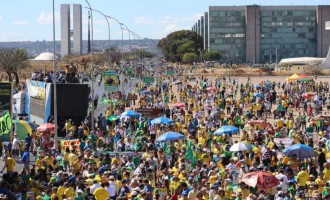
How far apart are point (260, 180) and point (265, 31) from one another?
467 feet

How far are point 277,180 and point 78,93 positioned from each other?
17.5 metres

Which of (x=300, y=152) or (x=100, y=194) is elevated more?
(x=300, y=152)

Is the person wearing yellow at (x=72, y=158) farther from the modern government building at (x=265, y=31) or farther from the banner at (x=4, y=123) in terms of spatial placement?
the modern government building at (x=265, y=31)

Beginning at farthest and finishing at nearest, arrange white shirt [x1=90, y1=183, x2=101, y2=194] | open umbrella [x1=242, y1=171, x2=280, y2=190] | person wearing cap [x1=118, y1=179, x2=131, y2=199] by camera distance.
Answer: open umbrella [x1=242, y1=171, x2=280, y2=190] < white shirt [x1=90, y1=183, x2=101, y2=194] < person wearing cap [x1=118, y1=179, x2=131, y2=199]

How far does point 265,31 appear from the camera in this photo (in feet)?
518

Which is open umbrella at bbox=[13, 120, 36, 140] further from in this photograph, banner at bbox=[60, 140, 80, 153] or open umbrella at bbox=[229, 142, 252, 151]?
open umbrella at bbox=[229, 142, 252, 151]

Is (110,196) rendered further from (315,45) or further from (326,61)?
(315,45)

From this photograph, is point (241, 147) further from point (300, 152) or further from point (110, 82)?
point (110, 82)

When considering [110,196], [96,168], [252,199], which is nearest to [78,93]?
[96,168]

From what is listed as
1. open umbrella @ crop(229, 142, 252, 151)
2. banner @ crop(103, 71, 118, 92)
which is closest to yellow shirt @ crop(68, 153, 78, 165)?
open umbrella @ crop(229, 142, 252, 151)

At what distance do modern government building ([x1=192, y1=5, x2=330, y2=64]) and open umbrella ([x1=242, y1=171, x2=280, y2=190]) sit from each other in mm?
138469

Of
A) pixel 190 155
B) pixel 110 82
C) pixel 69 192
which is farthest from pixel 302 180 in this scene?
pixel 110 82

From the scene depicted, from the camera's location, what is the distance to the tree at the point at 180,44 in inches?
5965

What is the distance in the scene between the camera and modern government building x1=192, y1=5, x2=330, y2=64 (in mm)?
155500
